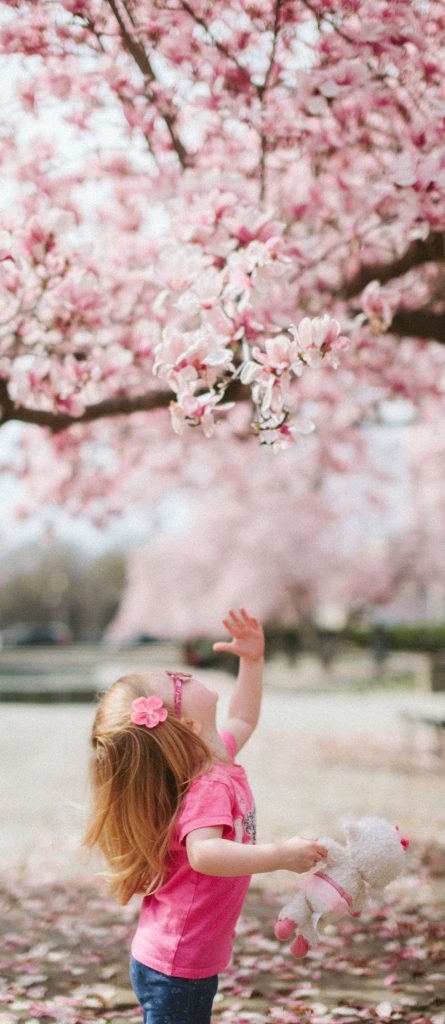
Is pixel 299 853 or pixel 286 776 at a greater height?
pixel 299 853

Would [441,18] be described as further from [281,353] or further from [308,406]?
[308,406]

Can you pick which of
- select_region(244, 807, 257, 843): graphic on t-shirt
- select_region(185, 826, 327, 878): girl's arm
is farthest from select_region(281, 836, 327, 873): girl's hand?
select_region(244, 807, 257, 843): graphic on t-shirt

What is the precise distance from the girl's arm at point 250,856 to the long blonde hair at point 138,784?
0.17 meters

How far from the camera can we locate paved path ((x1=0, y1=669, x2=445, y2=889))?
707 cm

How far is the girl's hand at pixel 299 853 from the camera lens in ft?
7.52

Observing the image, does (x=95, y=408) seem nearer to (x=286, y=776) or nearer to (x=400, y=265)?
(x=400, y=265)

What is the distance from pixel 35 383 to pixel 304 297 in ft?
5.74

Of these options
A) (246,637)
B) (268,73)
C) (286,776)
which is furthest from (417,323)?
(286,776)

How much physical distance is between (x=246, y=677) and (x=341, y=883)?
676mm

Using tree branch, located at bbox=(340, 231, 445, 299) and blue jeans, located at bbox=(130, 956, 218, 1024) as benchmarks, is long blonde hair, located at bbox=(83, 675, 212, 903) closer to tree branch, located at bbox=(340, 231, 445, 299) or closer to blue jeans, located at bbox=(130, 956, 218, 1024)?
A: blue jeans, located at bbox=(130, 956, 218, 1024)

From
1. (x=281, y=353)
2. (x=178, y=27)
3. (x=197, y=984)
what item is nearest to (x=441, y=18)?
(x=178, y=27)

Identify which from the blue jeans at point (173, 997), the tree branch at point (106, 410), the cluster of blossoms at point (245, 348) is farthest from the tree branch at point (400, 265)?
the blue jeans at point (173, 997)

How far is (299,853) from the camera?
229 centimetres

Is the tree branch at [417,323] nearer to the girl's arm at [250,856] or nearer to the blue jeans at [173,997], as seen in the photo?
the girl's arm at [250,856]
